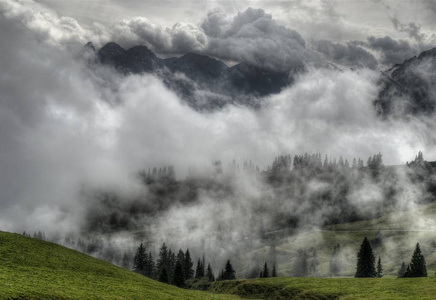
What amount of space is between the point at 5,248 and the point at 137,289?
29.7m

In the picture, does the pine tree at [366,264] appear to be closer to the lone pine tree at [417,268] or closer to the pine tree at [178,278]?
the lone pine tree at [417,268]

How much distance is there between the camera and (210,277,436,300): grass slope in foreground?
76775mm

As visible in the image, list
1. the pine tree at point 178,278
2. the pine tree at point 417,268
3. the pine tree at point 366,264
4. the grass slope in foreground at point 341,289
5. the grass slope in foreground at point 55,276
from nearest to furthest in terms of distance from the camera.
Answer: the grass slope in foreground at point 55,276
the grass slope in foreground at point 341,289
the pine tree at point 417,268
the pine tree at point 366,264
the pine tree at point 178,278

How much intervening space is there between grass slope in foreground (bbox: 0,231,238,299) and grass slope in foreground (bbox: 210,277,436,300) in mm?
27267

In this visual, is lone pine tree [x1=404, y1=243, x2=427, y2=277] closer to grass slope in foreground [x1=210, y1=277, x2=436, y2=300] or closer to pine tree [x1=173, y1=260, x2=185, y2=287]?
grass slope in foreground [x1=210, y1=277, x2=436, y2=300]

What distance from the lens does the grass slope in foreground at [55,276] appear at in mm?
56531

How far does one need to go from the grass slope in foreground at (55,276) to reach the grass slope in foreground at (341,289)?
27267 millimetres

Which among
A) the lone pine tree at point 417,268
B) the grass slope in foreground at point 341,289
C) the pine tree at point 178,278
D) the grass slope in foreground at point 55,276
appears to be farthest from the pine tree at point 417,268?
the grass slope in foreground at point 55,276

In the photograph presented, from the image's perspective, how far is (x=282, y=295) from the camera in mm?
97188

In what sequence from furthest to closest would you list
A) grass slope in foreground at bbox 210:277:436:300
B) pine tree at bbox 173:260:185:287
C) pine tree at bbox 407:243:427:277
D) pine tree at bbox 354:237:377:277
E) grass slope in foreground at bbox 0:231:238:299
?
pine tree at bbox 173:260:185:287
pine tree at bbox 354:237:377:277
pine tree at bbox 407:243:427:277
grass slope in foreground at bbox 210:277:436:300
grass slope in foreground at bbox 0:231:238:299

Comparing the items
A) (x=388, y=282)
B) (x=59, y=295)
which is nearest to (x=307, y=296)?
(x=388, y=282)

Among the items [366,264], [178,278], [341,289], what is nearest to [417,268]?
[366,264]

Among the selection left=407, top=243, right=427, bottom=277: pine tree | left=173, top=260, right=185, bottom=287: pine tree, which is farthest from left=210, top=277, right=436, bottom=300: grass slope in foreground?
left=407, top=243, right=427, bottom=277: pine tree

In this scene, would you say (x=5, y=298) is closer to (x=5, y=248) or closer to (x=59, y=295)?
(x=59, y=295)
